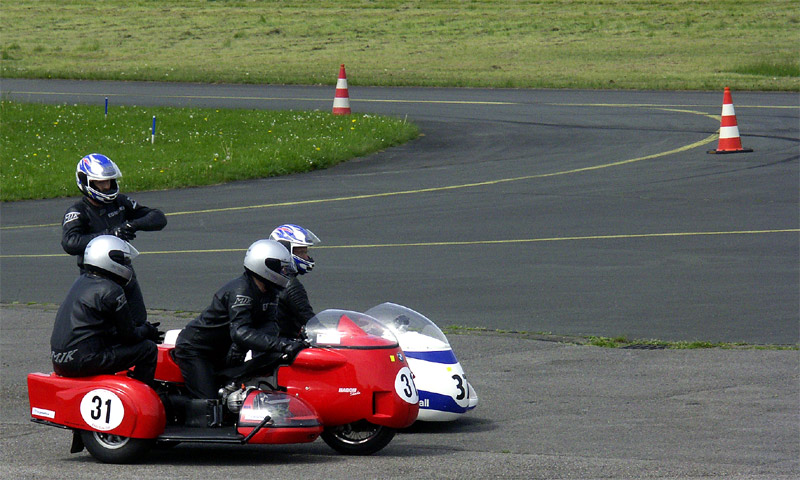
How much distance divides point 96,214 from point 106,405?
2326 millimetres

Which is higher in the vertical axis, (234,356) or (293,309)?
(293,309)

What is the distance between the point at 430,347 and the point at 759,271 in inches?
237

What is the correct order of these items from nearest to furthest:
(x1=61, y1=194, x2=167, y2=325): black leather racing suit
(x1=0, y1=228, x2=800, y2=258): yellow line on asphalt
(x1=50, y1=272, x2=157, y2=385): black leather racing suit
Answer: (x1=50, y1=272, x2=157, y2=385): black leather racing suit, (x1=61, y1=194, x2=167, y2=325): black leather racing suit, (x1=0, y1=228, x2=800, y2=258): yellow line on asphalt

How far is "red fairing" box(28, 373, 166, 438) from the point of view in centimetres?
763

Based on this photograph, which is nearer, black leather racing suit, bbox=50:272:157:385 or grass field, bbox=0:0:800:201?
black leather racing suit, bbox=50:272:157:385

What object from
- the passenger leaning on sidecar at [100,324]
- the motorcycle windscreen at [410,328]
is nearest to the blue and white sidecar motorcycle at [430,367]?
the motorcycle windscreen at [410,328]

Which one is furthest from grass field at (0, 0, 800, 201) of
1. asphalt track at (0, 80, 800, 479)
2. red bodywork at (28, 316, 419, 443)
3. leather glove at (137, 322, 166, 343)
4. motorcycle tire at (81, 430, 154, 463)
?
motorcycle tire at (81, 430, 154, 463)

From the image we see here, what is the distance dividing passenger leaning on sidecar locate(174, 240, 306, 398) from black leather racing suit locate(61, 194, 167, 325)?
1.16 meters

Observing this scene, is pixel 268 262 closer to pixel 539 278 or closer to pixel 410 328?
pixel 410 328

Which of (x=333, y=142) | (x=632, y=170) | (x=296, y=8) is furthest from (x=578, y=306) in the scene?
(x=296, y=8)

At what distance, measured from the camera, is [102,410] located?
303 inches

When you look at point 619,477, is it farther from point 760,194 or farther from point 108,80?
point 108,80

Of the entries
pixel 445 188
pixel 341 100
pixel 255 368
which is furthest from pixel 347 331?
pixel 341 100

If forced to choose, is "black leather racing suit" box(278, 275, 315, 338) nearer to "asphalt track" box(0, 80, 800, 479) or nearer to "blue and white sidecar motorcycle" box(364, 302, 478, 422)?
"blue and white sidecar motorcycle" box(364, 302, 478, 422)
